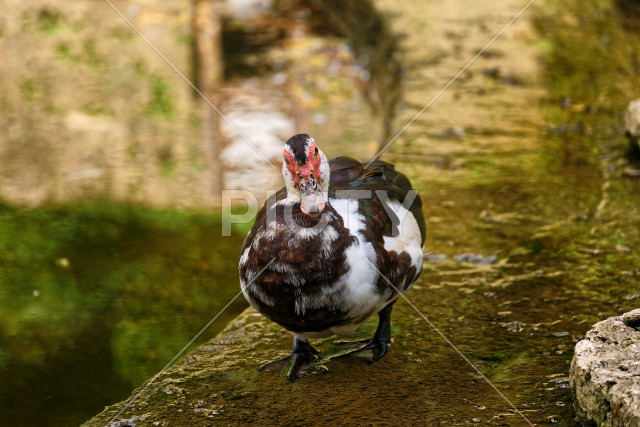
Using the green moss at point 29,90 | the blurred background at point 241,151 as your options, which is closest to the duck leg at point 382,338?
the blurred background at point 241,151

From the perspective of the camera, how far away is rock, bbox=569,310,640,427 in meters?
2.65

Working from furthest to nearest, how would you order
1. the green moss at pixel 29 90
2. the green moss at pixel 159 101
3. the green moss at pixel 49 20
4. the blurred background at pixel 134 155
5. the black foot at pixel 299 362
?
the green moss at pixel 49 20, the green moss at pixel 29 90, the green moss at pixel 159 101, the blurred background at pixel 134 155, the black foot at pixel 299 362

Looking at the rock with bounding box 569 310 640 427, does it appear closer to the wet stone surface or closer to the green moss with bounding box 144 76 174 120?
the wet stone surface

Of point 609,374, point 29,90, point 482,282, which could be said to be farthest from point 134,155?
point 609,374

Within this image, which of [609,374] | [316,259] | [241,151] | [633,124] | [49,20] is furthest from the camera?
[49,20]

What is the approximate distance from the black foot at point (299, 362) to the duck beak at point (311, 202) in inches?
23.2

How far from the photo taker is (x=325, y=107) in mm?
7613

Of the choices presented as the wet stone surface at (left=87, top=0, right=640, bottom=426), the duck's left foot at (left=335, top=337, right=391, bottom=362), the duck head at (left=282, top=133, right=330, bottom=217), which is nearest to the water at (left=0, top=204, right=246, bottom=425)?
the wet stone surface at (left=87, top=0, right=640, bottom=426)

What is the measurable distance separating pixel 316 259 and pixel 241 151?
11.8 ft

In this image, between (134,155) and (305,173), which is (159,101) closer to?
(134,155)

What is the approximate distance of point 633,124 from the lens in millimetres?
5230

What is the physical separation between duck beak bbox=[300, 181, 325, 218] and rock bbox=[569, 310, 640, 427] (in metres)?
1.05

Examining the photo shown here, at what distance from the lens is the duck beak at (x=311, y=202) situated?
3.29m

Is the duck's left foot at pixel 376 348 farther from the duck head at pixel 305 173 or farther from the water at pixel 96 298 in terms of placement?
the water at pixel 96 298
